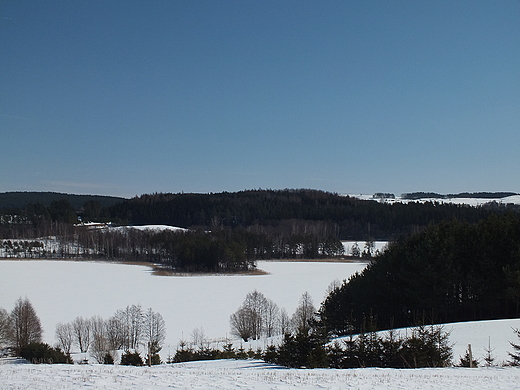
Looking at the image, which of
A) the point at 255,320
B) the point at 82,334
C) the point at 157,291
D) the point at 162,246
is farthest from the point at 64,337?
the point at 162,246

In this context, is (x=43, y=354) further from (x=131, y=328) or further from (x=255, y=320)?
(x=255, y=320)

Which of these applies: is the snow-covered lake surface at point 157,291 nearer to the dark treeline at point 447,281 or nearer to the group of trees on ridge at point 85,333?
the group of trees on ridge at point 85,333

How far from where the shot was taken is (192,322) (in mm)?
36125

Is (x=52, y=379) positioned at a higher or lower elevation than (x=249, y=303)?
higher

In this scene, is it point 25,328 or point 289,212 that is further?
point 289,212

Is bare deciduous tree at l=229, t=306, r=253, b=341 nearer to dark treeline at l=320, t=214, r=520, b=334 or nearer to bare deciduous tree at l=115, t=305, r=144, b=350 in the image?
dark treeline at l=320, t=214, r=520, b=334

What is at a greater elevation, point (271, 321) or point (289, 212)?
point (289, 212)

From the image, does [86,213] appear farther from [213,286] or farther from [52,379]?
[52,379]

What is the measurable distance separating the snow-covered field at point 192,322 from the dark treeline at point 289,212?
196ft

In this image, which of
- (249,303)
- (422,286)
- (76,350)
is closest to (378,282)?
(422,286)

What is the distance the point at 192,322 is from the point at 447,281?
64.0 feet

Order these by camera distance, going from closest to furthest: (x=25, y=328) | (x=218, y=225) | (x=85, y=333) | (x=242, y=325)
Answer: (x=25, y=328) < (x=85, y=333) < (x=242, y=325) < (x=218, y=225)

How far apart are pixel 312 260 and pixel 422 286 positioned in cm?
7186

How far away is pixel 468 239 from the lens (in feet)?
90.8
